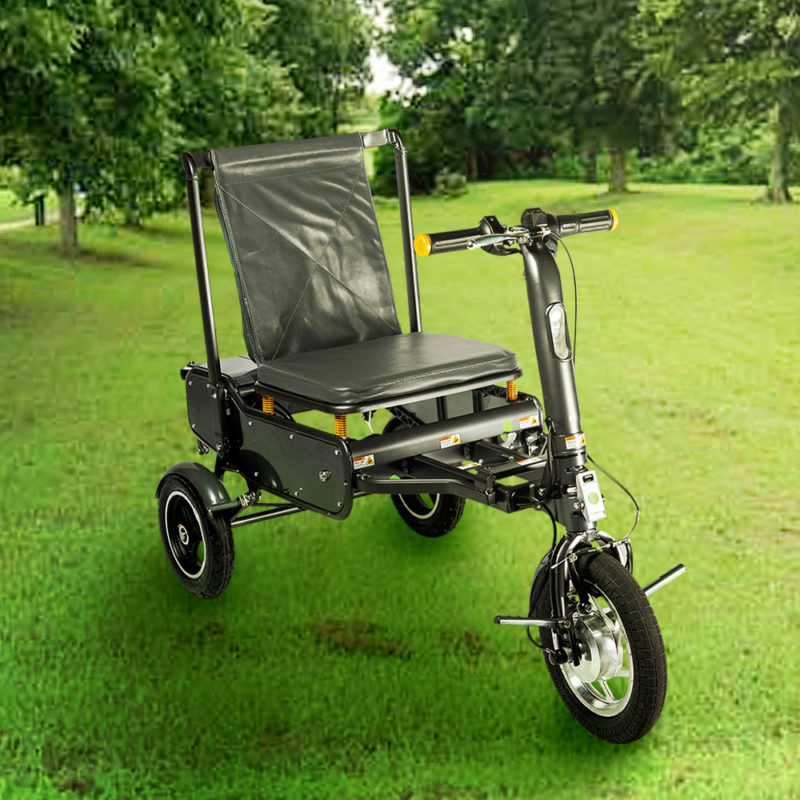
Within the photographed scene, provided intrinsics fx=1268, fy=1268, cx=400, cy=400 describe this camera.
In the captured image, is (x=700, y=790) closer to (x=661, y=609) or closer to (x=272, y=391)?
(x=661, y=609)

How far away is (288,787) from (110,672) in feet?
3.52

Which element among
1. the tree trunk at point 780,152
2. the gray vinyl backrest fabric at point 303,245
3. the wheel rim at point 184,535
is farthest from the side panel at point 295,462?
the tree trunk at point 780,152

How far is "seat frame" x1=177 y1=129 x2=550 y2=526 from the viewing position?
14.7 ft

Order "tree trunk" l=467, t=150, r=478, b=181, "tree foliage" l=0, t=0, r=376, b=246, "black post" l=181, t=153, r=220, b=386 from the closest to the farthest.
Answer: "black post" l=181, t=153, r=220, b=386, "tree foliage" l=0, t=0, r=376, b=246, "tree trunk" l=467, t=150, r=478, b=181

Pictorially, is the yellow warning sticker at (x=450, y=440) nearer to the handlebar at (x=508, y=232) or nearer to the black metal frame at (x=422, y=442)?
the black metal frame at (x=422, y=442)

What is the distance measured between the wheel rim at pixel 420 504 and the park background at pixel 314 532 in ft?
0.39

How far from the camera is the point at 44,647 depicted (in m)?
4.92

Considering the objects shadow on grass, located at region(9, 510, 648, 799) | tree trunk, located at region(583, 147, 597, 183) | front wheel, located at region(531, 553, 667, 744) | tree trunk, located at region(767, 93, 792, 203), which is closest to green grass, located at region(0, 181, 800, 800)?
shadow on grass, located at region(9, 510, 648, 799)

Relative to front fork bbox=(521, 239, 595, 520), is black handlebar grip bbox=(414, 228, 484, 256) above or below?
above

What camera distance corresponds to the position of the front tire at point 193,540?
197 inches

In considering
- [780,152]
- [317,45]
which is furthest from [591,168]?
[317,45]

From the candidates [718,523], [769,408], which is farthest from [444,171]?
[718,523]

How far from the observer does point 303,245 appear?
531 centimetres

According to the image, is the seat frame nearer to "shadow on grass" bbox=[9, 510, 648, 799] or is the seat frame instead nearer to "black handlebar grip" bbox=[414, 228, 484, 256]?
"shadow on grass" bbox=[9, 510, 648, 799]
